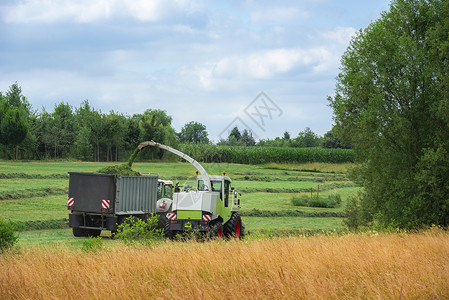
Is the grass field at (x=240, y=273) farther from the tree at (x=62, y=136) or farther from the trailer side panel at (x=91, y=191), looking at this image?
the tree at (x=62, y=136)

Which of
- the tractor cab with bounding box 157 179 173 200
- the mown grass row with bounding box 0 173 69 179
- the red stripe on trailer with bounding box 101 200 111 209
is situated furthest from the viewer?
the mown grass row with bounding box 0 173 69 179

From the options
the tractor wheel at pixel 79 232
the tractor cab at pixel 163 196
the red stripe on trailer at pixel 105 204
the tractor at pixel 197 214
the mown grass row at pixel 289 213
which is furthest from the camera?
the mown grass row at pixel 289 213

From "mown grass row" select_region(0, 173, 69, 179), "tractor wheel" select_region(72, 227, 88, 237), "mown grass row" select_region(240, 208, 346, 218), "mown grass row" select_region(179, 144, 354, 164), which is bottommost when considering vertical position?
"mown grass row" select_region(240, 208, 346, 218)

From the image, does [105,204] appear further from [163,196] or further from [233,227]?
[233,227]

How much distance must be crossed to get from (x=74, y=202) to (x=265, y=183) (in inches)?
1388

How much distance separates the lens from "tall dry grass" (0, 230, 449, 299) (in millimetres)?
6504

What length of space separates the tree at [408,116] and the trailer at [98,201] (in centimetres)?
1114

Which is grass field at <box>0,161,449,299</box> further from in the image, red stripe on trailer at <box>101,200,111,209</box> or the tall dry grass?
red stripe on trailer at <box>101,200,111,209</box>

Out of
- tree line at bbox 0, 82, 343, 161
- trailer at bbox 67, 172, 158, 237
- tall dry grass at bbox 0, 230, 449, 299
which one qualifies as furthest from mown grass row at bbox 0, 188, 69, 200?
tree line at bbox 0, 82, 343, 161

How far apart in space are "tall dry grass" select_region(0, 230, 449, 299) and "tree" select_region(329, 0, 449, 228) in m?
13.6

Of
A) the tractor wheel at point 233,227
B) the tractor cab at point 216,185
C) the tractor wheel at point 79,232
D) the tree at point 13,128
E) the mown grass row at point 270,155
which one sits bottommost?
the tractor wheel at point 79,232

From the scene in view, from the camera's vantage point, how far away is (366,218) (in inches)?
1018

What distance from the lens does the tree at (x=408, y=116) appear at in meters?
22.5

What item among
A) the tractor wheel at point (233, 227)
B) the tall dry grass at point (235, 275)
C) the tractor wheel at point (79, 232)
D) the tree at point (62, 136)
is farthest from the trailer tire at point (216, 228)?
the tree at point (62, 136)
